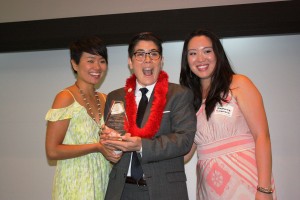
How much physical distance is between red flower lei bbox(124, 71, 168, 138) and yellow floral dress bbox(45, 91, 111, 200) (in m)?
0.44

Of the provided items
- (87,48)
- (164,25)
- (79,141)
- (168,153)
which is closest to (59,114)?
(79,141)

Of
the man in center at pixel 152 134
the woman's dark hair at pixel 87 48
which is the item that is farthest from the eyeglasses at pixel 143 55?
the woman's dark hair at pixel 87 48

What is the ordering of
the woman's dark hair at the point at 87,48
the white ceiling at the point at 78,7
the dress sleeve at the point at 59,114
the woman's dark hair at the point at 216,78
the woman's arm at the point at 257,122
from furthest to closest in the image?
the white ceiling at the point at 78,7, the woman's dark hair at the point at 87,48, the dress sleeve at the point at 59,114, the woman's dark hair at the point at 216,78, the woman's arm at the point at 257,122

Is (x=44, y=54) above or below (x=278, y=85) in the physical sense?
above

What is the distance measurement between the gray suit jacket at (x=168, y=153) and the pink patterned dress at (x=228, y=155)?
0.82 feet

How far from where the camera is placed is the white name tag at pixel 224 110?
2.16m

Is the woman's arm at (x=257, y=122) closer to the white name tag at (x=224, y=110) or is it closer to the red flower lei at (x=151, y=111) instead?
the white name tag at (x=224, y=110)

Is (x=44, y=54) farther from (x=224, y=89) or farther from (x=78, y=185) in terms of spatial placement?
(x=224, y=89)

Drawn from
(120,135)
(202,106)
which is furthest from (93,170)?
(202,106)

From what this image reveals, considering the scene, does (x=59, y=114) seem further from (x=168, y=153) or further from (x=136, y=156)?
(x=168, y=153)

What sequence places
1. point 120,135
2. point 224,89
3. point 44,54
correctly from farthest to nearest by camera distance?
point 44,54 < point 224,89 < point 120,135

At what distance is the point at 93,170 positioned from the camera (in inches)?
91.6

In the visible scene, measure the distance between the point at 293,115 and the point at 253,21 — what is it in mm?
1170

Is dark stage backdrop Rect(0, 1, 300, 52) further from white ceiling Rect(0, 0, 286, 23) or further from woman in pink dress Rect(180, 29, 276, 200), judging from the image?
woman in pink dress Rect(180, 29, 276, 200)
